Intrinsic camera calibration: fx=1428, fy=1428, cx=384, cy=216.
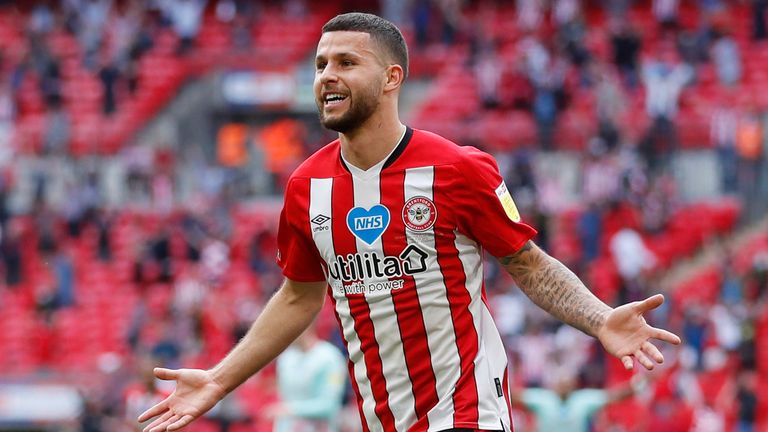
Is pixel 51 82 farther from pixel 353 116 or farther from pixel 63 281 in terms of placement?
pixel 353 116

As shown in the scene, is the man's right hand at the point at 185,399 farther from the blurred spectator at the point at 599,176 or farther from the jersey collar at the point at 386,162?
the blurred spectator at the point at 599,176

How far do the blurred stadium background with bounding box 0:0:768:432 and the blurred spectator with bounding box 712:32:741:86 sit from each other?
0.16 feet

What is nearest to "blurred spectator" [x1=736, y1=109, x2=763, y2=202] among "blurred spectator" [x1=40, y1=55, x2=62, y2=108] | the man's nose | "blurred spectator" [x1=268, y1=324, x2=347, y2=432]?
"blurred spectator" [x1=268, y1=324, x2=347, y2=432]

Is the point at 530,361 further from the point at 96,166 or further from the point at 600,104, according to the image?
the point at 96,166

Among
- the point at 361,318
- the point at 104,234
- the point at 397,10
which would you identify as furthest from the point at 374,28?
the point at 397,10

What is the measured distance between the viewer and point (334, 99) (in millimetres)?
4922

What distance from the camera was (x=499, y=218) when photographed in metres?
4.93

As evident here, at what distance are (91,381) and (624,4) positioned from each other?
11.4 meters

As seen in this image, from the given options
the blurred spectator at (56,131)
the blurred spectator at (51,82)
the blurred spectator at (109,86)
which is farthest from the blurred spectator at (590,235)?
the blurred spectator at (51,82)

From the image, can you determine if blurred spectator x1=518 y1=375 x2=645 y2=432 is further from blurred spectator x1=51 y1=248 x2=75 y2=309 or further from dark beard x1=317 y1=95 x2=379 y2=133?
blurred spectator x1=51 y1=248 x2=75 y2=309

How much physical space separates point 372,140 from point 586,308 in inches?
37.3

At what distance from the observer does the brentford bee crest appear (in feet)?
16.2

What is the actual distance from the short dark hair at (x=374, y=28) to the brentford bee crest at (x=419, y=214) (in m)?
0.51

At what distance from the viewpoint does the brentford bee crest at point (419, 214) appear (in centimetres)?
493
